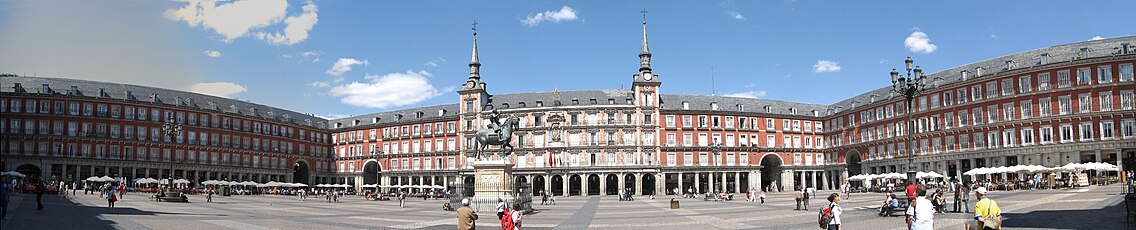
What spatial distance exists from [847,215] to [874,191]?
1486 inches

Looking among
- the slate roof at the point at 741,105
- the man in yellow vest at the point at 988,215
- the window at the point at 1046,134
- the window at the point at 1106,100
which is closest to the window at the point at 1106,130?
the window at the point at 1106,100

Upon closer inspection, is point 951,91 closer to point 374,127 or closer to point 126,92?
point 374,127

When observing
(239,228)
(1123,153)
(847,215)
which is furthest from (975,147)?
(239,228)

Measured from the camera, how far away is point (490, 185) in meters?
29.6

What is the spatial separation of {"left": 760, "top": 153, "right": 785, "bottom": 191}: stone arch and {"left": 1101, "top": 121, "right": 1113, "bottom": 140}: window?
3444cm

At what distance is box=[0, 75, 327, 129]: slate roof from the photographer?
70938 millimetres

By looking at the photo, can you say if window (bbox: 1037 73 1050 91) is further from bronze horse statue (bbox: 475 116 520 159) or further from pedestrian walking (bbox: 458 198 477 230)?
pedestrian walking (bbox: 458 198 477 230)

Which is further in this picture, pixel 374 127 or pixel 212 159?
pixel 374 127

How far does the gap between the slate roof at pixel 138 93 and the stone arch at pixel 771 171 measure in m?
57.0

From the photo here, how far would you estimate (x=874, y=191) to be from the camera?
6256 centimetres

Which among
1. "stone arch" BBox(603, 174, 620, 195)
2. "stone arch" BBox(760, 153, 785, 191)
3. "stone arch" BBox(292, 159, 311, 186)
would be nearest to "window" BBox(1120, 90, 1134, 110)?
"stone arch" BBox(760, 153, 785, 191)

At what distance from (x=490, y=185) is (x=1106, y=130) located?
4701cm

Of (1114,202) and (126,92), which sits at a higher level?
(126,92)

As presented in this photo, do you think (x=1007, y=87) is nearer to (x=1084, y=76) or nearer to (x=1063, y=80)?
(x=1063, y=80)
